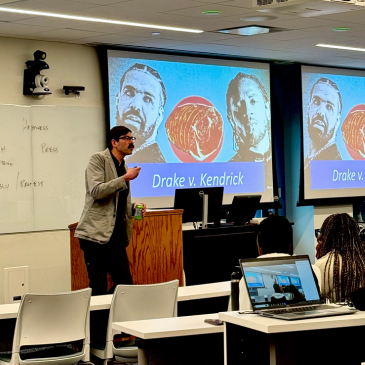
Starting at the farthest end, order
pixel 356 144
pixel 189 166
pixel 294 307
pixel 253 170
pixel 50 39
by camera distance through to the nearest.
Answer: pixel 356 144 → pixel 253 170 → pixel 189 166 → pixel 50 39 → pixel 294 307

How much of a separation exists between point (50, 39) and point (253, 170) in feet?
11.4

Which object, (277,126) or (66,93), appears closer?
(66,93)

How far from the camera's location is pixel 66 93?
312 inches

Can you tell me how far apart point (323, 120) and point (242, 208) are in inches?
135

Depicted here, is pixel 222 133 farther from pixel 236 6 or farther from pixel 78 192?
pixel 236 6

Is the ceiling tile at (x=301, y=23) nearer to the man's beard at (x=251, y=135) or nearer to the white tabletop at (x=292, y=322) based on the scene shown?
the man's beard at (x=251, y=135)

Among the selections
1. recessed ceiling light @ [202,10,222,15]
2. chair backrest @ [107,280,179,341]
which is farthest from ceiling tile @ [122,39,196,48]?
chair backrest @ [107,280,179,341]

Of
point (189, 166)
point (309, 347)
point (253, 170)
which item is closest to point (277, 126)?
point (253, 170)

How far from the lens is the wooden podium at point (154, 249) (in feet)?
19.7

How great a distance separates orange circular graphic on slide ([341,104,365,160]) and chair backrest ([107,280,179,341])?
7.32 metres

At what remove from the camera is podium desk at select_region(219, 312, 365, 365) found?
282 cm

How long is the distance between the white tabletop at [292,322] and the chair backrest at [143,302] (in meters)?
1.26

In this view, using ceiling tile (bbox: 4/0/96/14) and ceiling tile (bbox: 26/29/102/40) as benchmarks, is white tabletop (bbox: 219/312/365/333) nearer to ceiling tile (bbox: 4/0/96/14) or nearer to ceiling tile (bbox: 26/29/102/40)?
ceiling tile (bbox: 4/0/96/14)

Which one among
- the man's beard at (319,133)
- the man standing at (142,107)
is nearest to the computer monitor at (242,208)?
the man standing at (142,107)
